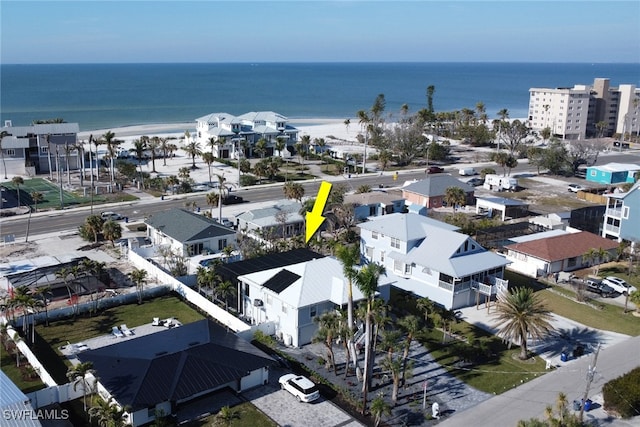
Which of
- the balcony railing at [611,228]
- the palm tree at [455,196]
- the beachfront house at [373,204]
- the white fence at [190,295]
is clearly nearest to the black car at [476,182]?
the palm tree at [455,196]

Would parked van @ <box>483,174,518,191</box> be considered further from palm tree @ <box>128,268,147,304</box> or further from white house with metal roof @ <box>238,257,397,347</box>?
palm tree @ <box>128,268,147,304</box>

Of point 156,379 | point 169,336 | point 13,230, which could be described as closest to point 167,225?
point 13,230

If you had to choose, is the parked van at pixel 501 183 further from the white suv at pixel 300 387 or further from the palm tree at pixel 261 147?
the white suv at pixel 300 387

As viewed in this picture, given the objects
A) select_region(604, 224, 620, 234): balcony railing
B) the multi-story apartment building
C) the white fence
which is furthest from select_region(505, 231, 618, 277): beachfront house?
the multi-story apartment building

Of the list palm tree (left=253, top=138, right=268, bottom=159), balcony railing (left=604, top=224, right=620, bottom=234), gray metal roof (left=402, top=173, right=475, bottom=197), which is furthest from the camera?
palm tree (left=253, top=138, right=268, bottom=159)

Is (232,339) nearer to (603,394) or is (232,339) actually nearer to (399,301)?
(399,301)
